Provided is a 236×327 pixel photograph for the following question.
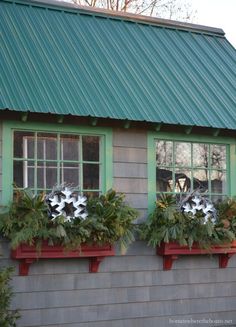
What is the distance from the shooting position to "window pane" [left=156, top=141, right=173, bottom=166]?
8.02 metres

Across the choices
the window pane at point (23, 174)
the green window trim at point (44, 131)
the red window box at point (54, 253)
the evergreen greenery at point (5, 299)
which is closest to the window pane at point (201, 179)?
the green window trim at point (44, 131)

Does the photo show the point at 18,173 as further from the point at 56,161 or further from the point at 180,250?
the point at 180,250

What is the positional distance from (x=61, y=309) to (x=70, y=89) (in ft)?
8.21

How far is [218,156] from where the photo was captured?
27.7 ft

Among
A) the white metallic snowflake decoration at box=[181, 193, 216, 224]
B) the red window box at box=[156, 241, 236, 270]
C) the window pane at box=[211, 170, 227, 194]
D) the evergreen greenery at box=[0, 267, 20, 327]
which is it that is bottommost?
the evergreen greenery at box=[0, 267, 20, 327]

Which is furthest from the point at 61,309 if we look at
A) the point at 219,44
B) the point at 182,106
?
the point at 219,44

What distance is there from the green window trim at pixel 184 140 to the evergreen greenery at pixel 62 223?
0.72 meters

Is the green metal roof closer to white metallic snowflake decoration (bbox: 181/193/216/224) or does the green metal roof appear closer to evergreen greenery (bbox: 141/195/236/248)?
white metallic snowflake decoration (bbox: 181/193/216/224)

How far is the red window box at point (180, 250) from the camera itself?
7.62 m

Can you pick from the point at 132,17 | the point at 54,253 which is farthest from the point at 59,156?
the point at 132,17

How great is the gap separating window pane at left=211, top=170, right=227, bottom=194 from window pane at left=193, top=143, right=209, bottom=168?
0.19m

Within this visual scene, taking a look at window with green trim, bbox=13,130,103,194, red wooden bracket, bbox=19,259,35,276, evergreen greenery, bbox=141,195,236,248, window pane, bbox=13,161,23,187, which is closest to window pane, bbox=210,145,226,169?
evergreen greenery, bbox=141,195,236,248

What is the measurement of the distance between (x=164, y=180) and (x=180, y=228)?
77 centimetres

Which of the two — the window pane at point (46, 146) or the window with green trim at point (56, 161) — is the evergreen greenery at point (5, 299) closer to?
the window with green trim at point (56, 161)
